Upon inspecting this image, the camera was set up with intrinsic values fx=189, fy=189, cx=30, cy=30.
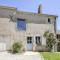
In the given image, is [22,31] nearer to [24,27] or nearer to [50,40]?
[24,27]

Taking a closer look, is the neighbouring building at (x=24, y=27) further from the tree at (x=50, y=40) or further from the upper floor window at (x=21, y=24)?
the tree at (x=50, y=40)

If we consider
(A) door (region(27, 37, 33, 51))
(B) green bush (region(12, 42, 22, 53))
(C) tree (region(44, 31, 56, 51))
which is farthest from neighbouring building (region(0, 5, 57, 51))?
(B) green bush (region(12, 42, 22, 53))

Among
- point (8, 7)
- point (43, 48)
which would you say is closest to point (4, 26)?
point (8, 7)

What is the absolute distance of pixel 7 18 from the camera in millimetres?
27516

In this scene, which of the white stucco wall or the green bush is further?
the white stucco wall

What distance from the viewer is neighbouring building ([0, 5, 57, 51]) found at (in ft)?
89.4

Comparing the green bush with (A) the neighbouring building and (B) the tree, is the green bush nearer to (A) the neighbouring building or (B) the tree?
(A) the neighbouring building

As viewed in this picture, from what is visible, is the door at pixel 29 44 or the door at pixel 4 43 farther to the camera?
the door at pixel 29 44

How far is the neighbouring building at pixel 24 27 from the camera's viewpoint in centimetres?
2725

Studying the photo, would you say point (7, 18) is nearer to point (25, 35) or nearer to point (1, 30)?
point (1, 30)

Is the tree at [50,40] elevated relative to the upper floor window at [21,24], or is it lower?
lower

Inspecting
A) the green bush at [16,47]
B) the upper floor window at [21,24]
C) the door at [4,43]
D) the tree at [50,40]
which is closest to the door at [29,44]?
the upper floor window at [21,24]

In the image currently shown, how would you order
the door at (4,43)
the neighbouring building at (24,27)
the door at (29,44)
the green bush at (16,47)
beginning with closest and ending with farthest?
the green bush at (16,47)
the door at (4,43)
the neighbouring building at (24,27)
the door at (29,44)

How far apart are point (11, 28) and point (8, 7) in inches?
122
